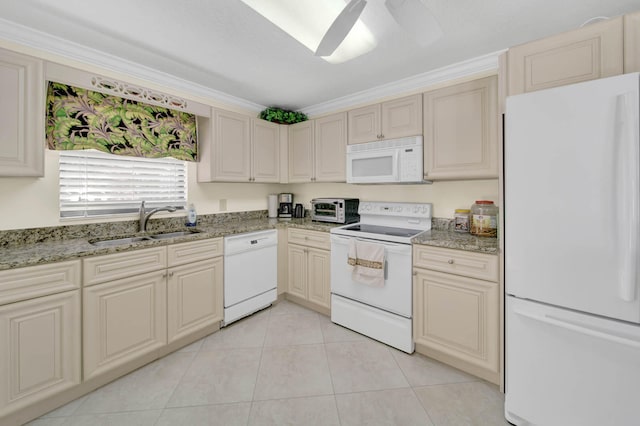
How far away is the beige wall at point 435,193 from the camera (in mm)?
2303

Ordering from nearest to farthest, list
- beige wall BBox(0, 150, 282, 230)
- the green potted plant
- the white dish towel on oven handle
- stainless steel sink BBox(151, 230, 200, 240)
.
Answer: beige wall BBox(0, 150, 282, 230) < the white dish towel on oven handle < stainless steel sink BBox(151, 230, 200, 240) < the green potted plant

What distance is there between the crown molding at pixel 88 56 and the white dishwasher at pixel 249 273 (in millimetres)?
1599

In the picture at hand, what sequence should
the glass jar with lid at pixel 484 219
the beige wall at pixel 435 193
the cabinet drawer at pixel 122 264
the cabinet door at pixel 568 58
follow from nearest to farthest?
the cabinet door at pixel 568 58 → the cabinet drawer at pixel 122 264 → the glass jar with lid at pixel 484 219 → the beige wall at pixel 435 193

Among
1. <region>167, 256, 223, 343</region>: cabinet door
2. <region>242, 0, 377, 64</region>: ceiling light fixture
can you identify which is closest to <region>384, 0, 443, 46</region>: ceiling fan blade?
<region>242, 0, 377, 64</region>: ceiling light fixture

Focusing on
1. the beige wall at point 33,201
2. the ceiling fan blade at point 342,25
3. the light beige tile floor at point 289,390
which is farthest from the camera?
the beige wall at point 33,201

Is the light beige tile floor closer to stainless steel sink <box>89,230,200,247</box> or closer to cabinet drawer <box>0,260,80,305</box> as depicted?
cabinet drawer <box>0,260,80,305</box>

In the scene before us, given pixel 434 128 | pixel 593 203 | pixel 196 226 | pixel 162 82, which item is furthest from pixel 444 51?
pixel 196 226

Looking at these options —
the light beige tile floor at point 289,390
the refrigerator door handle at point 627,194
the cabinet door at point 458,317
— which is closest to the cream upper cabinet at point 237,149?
the light beige tile floor at point 289,390

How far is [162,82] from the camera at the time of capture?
97.4 inches

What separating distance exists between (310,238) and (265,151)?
121cm

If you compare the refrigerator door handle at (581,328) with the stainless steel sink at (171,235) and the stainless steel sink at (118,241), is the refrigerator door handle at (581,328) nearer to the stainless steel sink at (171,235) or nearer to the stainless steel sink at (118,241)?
the stainless steel sink at (171,235)

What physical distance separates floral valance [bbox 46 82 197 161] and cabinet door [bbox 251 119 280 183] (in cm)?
65

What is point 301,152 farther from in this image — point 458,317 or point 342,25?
point 458,317

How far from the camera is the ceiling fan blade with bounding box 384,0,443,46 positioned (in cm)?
122
